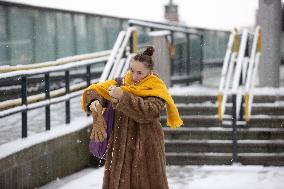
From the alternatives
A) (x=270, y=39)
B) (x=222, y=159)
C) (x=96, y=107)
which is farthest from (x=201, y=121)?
(x=96, y=107)

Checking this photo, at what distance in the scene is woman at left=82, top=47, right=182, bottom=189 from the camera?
A: 4453mm

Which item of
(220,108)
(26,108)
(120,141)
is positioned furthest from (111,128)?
(220,108)

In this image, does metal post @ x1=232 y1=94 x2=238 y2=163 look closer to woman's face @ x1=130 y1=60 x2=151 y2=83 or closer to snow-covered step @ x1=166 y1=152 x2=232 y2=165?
snow-covered step @ x1=166 y1=152 x2=232 y2=165

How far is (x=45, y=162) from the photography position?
22.8ft

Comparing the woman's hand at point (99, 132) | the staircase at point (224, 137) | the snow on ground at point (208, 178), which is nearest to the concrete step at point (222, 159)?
the staircase at point (224, 137)

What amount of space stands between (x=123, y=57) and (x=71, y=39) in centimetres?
930

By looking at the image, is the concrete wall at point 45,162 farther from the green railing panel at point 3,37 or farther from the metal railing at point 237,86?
the green railing panel at point 3,37

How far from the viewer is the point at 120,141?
460 centimetres

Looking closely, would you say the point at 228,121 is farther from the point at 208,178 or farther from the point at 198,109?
the point at 208,178

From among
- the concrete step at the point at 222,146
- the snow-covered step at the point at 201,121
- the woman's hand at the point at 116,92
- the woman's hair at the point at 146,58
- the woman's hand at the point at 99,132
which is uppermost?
the woman's hair at the point at 146,58

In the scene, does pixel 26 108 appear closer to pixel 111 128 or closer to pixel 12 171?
pixel 12 171

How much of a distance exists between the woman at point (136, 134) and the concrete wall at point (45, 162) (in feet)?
5.86

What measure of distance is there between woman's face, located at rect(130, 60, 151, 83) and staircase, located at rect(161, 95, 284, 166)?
14.4ft

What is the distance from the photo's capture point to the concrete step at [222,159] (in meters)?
8.49
